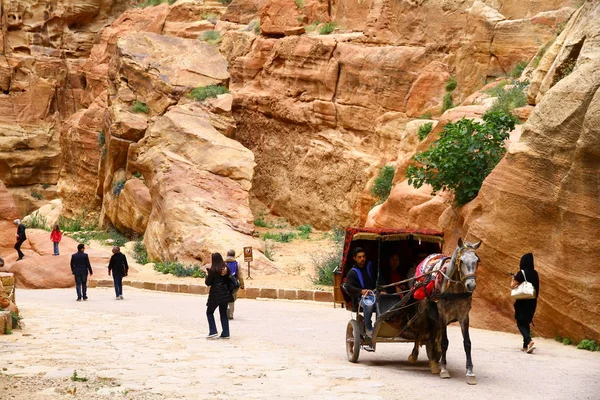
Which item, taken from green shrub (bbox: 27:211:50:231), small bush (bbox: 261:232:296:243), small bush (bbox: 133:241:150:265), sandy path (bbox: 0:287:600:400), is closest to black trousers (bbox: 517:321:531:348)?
sandy path (bbox: 0:287:600:400)

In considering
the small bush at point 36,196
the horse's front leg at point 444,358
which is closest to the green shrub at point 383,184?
the horse's front leg at point 444,358

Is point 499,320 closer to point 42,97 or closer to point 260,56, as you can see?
point 260,56

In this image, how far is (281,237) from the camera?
105 ft

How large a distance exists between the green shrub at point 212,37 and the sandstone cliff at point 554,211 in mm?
25474

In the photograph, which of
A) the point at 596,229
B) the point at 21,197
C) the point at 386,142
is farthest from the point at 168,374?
the point at 21,197

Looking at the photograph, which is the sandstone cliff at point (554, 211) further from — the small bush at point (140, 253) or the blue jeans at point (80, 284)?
the small bush at point (140, 253)

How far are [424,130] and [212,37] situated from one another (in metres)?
17.5

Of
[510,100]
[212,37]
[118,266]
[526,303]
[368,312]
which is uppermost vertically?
[212,37]

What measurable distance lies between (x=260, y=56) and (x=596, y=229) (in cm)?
2547

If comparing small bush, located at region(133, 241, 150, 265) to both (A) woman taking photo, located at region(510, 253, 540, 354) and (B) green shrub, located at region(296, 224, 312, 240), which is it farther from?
(A) woman taking photo, located at region(510, 253, 540, 354)

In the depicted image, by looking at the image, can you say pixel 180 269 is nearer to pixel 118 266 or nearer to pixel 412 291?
pixel 118 266

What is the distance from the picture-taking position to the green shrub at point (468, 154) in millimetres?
17609

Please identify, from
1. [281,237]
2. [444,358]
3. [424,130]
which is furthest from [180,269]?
[444,358]

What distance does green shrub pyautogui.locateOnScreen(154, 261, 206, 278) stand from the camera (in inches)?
1013
